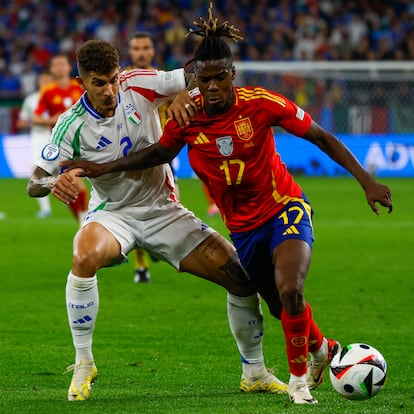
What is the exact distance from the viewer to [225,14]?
A: 29.7 metres

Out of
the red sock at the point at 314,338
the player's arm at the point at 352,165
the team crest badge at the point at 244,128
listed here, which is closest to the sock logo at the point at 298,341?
the red sock at the point at 314,338

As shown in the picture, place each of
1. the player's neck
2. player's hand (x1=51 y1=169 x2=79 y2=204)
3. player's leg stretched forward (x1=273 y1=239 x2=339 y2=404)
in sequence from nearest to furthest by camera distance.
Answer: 1. player's leg stretched forward (x1=273 y1=239 x2=339 y2=404)
2. player's hand (x1=51 y1=169 x2=79 y2=204)
3. the player's neck

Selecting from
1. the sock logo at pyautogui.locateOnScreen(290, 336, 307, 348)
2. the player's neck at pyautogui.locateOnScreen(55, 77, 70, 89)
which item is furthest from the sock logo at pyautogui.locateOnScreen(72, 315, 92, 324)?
the player's neck at pyautogui.locateOnScreen(55, 77, 70, 89)

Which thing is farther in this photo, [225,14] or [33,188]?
[225,14]

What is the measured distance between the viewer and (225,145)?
20.2ft

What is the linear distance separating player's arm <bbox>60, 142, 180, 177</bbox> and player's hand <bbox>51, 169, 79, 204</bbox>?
0.42 ft

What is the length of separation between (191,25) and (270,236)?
23.8m

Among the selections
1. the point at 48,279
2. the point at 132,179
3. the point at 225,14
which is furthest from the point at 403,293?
the point at 225,14

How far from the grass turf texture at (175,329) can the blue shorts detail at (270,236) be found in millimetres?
786

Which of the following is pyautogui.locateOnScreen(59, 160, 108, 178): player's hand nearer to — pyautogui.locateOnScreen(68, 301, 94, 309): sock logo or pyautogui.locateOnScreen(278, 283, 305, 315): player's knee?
pyautogui.locateOnScreen(68, 301, 94, 309): sock logo

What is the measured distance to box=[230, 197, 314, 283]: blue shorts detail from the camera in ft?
20.1

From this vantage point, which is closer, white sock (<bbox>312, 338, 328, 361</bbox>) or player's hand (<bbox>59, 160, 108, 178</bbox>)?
player's hand (<bbox>59, 160, 108, 178</bbox>)

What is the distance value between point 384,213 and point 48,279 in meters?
8.20

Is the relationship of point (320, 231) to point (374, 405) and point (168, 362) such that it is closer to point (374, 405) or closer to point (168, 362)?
point (168, 362)
